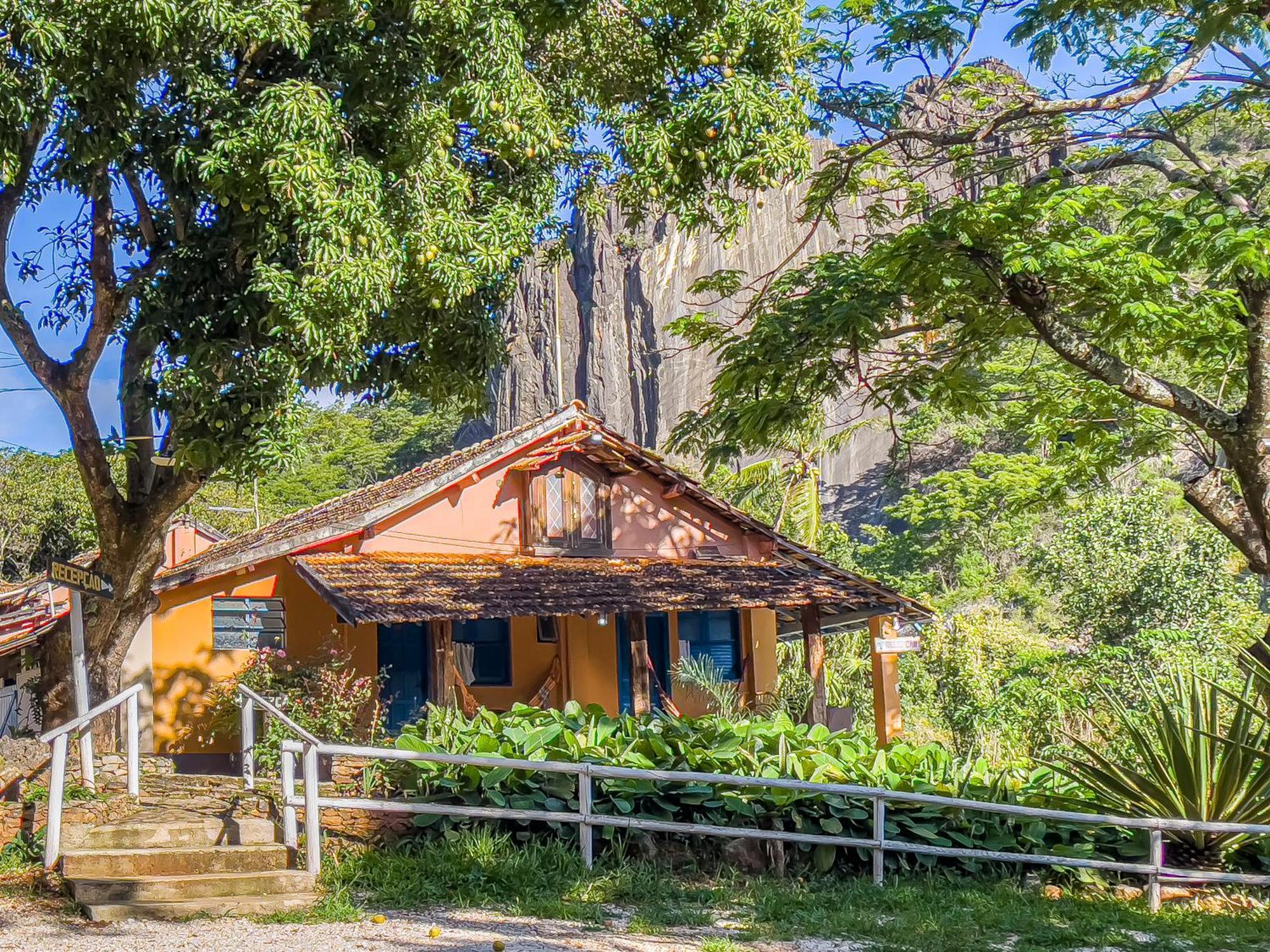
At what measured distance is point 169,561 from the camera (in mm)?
28125

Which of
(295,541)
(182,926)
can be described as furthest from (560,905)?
(295,541)

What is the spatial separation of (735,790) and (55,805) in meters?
4.82

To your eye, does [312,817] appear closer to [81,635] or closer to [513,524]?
[81,635]

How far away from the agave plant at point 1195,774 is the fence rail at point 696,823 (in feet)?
0.60

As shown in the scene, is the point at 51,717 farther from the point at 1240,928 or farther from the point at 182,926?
the point at 1240,928

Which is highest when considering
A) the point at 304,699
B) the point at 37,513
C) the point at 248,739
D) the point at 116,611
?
the point at 37,513

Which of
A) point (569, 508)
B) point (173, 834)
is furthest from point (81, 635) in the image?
point (569, 508)

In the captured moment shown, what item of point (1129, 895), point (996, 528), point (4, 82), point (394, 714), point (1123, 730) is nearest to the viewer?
point (4, 82)

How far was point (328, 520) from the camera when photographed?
51.2 feet

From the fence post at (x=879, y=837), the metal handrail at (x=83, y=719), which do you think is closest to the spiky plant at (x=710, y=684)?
the fence post at (x=879, y=837)

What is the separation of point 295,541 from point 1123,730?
30.5ft

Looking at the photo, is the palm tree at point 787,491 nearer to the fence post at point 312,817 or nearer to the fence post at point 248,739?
the fence post at point 248,739

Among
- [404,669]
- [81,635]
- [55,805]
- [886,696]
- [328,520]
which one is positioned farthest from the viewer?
[886,696]

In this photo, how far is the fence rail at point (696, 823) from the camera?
8117 millimetres
